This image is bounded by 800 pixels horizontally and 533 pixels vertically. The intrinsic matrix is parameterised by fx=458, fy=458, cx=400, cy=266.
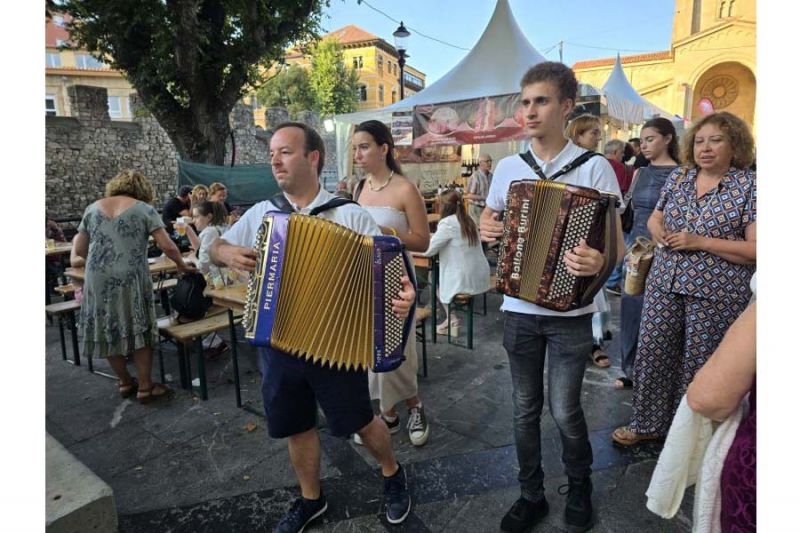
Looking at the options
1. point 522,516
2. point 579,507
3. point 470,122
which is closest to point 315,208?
point 522,516

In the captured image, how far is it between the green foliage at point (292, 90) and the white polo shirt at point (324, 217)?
1591 inches

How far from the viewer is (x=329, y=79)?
39.0 metres

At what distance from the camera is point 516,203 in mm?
1863

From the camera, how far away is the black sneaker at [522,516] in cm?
217

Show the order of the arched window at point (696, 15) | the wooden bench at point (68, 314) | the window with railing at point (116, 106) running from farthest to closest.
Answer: the window with railing at point (116, 106)
the arched window at point (696, 15)
the wooden bench at point (68, 314)

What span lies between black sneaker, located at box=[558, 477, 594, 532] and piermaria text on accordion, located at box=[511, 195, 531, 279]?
107 cm

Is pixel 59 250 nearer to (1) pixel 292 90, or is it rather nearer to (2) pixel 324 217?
(2) pixel 324 217

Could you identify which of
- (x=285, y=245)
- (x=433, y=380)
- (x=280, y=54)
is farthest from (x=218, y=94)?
(x=285, y=245)

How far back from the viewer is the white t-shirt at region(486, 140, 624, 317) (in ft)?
6.40

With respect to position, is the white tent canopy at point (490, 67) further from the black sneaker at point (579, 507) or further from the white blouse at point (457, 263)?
the black sneaker at point (579, 507)

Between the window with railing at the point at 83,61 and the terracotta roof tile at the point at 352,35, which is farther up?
the terracotta roof tile at the point at 352,35

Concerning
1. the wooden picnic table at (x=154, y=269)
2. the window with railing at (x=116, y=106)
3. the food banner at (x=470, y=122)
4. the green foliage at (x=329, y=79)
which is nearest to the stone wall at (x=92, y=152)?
the wooden picnic table at (x=154, y=269)

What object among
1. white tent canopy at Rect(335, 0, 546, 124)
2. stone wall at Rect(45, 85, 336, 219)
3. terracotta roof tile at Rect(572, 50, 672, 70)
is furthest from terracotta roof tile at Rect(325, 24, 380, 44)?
white tent canopy at Rect(335, 0, 546, 124)

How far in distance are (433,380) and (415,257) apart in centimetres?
153
